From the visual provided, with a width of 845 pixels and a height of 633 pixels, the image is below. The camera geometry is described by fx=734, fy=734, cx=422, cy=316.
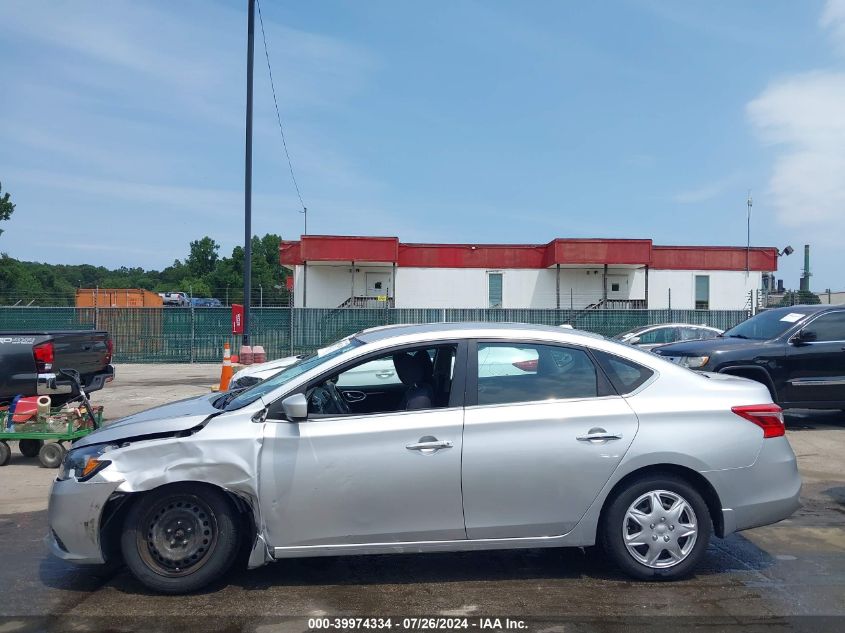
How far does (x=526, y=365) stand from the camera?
478 cm

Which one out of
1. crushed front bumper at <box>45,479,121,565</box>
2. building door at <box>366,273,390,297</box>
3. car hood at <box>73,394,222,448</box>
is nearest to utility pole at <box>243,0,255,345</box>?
car hood at <box>73,394,222,448</box>

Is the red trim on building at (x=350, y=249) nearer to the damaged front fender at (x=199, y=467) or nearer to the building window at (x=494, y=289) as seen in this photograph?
the building window at (x=494, y=289)

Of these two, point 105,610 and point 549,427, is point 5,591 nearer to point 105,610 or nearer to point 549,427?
point 105,610

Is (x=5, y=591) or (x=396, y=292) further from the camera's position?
(x=396, y=292)

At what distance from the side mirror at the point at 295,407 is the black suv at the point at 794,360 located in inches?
280

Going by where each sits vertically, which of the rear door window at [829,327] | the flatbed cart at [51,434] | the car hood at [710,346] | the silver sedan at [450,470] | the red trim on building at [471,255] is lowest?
the flatbed cart at [51,434]

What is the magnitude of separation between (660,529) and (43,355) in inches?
280

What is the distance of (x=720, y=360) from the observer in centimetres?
989

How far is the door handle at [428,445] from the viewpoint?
4.39m

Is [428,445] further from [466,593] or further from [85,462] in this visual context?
[85,462]

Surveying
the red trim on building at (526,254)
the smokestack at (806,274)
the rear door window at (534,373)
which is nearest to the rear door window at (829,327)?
the rear door window at (534,373)

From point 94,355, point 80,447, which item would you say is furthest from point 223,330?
point 80,447

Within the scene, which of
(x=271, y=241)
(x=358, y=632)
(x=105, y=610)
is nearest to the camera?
(x=358, y=632)

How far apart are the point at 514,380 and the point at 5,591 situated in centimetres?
341
